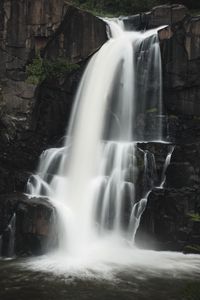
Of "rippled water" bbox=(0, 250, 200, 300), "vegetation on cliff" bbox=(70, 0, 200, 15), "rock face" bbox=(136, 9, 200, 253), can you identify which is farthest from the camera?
"vegetation on cliff" bbox=(70, 0, 200, 15)

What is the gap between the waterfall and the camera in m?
19.0

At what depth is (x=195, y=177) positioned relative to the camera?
65.5 feet

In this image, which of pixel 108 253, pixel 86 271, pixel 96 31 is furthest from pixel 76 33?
pixel 86 271

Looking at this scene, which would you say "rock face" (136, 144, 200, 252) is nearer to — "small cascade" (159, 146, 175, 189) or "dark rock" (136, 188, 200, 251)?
"dark rock" (136, 188, 200, 251)

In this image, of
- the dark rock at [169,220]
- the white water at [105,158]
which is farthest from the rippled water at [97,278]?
the dark rock at [169,220]

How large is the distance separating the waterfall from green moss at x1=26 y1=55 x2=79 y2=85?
120 centimetres

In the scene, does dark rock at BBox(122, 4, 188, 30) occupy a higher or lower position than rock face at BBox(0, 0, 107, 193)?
higher

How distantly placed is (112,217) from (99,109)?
25.9ft

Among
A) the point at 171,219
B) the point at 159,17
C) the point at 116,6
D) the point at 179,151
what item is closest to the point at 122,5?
the point at 116,6

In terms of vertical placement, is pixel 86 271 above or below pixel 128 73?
below

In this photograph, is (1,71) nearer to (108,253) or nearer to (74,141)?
(74,141)

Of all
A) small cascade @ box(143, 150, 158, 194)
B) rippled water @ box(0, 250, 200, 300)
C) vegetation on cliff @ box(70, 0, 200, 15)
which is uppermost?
vegetation on cliff @ box(70, 0, 200, 15)

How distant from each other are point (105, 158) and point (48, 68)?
7.65 m

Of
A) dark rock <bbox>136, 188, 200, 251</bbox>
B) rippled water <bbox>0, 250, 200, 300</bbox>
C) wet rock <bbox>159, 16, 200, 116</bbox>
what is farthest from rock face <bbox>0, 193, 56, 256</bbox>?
wet rock <bbox>159, 16, 200, 116</bbox>
